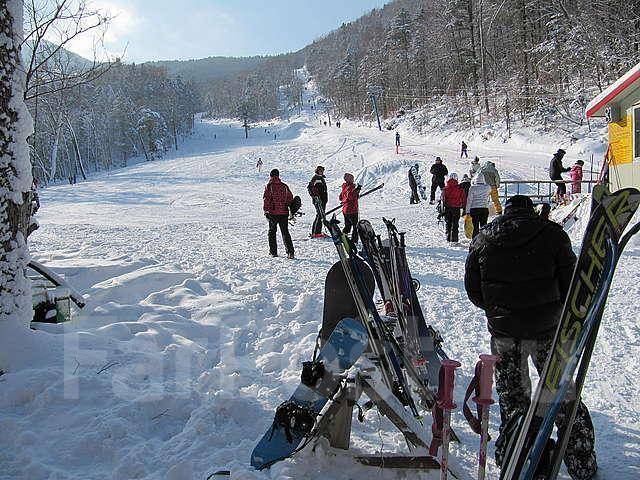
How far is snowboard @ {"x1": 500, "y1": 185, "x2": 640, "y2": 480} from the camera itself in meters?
2.16

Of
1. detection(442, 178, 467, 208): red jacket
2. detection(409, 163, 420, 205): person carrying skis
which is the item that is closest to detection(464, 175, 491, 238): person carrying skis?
detection(442, 178, 467, 208): red jacket

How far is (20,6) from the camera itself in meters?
4.17

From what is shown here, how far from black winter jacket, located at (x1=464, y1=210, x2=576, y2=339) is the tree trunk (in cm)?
394

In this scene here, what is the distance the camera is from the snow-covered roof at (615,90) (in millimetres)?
10460

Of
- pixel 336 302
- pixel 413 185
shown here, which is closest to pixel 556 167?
pixel 413 185

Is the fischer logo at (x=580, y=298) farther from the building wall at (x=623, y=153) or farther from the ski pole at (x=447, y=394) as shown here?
the building wall at (x=623, y=153)

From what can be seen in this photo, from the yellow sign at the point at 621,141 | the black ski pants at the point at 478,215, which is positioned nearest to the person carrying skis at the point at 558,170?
the yellow sign at the point at 621,141

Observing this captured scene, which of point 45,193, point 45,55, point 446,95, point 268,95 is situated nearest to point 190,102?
point 268,95

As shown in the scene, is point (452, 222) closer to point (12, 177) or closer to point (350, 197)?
point (350, 197)

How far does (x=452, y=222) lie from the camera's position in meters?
10.8

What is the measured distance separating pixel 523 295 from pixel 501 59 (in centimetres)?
5718

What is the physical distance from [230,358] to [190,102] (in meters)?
107

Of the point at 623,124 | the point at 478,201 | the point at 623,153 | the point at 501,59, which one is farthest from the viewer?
the point at 501,59

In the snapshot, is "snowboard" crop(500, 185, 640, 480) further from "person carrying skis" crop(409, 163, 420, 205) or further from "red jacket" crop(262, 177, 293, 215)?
"person carrying skis" crop(409, 163, 420, 205)
